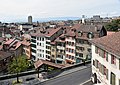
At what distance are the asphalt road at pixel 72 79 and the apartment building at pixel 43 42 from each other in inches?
1440

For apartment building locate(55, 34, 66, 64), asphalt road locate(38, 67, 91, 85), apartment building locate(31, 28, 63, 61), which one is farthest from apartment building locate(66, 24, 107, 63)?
asphalt road locate(38, 67, 91, 85)

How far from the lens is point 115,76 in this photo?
31578 millimetres

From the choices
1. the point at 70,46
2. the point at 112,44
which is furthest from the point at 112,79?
the point at 70,46

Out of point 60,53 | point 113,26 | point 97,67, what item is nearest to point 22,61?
point 97,67

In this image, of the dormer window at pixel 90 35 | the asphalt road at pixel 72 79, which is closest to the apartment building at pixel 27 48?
the dormer window at pixel 90 35

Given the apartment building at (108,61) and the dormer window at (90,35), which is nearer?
the apartment building at (108,61)

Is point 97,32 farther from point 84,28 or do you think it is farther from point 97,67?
point 97,67

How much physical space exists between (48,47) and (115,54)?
6210 cm

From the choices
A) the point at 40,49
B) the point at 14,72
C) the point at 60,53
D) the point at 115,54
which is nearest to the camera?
the point at 115,54

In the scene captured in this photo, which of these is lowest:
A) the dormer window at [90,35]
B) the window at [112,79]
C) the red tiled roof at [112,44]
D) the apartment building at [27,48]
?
the apartment building at [27,48]

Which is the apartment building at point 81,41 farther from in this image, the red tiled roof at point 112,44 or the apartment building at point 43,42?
the red tiled roof at point 112,44

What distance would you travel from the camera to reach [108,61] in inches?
1353

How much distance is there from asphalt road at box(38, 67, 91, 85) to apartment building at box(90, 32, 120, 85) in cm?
521

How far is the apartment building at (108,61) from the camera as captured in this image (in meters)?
30.7
